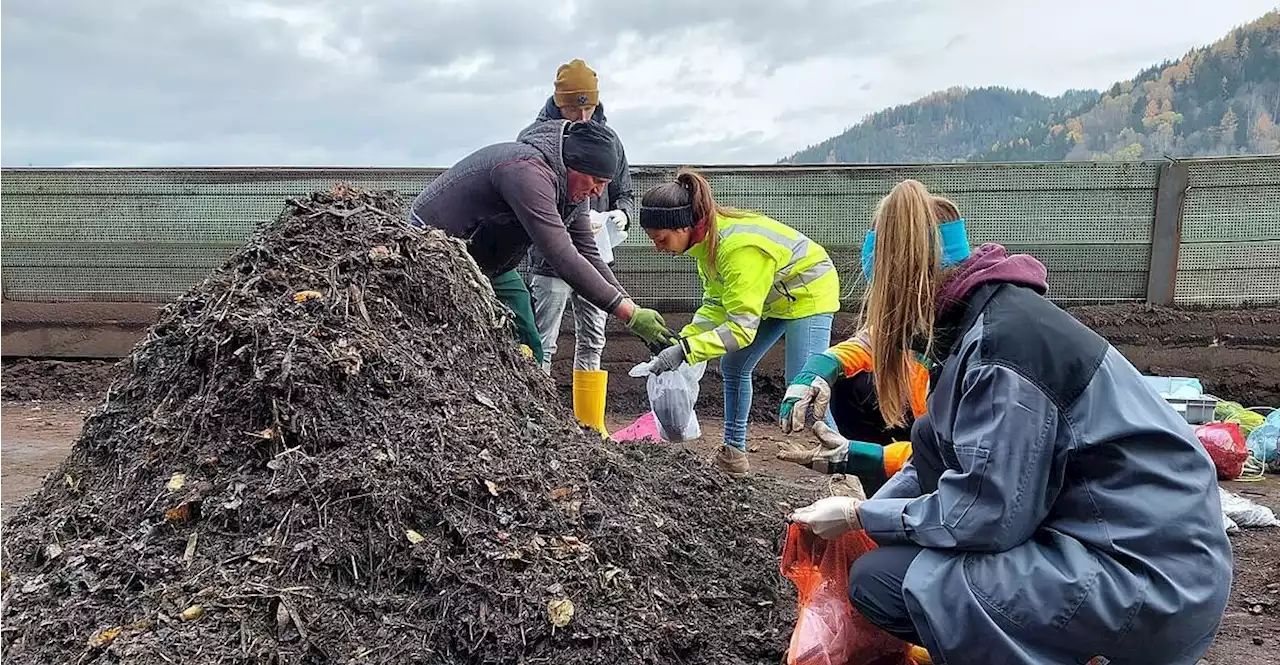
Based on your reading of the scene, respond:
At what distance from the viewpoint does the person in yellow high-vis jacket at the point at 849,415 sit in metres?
2.41

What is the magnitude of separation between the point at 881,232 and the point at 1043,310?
36 centimetres

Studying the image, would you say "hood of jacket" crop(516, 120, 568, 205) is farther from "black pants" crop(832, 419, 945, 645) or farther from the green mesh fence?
the green mesh fence

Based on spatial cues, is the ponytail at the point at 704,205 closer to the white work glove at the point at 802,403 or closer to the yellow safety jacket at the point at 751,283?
the yellow safety jacket at the point at 751,283

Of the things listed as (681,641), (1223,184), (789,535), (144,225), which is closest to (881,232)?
(789,535)

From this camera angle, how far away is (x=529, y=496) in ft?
7.21

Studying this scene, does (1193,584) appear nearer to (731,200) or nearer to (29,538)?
(29,538)

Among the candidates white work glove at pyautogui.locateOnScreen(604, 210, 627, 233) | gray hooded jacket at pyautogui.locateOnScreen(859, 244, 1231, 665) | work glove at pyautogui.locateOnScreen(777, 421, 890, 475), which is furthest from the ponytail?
gray hooded jacket at pyautogui.locateOnScreen(859, 244, 1231, 665)

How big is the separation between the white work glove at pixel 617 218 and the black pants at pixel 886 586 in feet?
10.1

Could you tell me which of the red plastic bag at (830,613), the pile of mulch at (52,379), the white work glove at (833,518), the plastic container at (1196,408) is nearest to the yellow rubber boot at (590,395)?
the red plastic bag at (830,613)

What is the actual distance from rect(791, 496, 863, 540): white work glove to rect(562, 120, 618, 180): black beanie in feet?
5.67

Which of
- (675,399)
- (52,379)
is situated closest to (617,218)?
(675,399)

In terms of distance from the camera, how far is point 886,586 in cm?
177

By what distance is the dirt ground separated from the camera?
187 inches

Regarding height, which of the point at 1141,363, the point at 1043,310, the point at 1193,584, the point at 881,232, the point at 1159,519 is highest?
the point at 881,232
